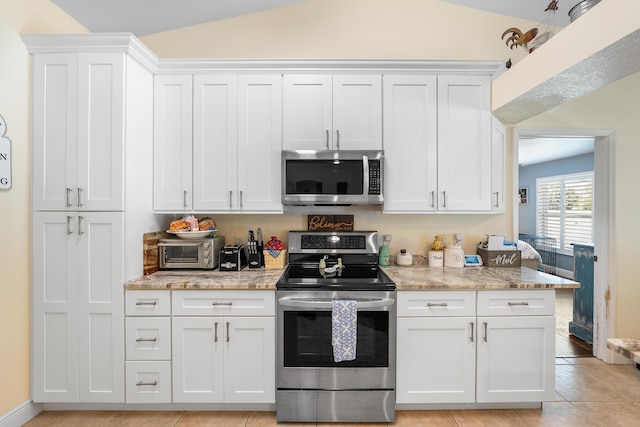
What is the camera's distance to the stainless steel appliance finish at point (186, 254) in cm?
264

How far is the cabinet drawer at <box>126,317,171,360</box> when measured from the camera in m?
2.31

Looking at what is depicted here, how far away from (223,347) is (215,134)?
5.16ft

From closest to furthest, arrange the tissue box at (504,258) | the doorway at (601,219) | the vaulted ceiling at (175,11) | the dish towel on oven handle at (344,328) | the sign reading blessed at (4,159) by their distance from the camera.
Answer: the sign reading blessed at (4,159) < the dish towel on oven handle at (344,328) < the vaulted ceiling at (175,11) < the tissue box at (504,258) < the doorway at (601,219)

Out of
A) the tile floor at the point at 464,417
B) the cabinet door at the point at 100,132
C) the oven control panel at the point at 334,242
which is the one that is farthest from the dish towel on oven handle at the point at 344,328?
the cabinet door at the point at 100,132

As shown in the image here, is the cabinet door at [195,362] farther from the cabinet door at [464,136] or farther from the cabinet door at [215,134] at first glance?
the cabinet door at [464,136]

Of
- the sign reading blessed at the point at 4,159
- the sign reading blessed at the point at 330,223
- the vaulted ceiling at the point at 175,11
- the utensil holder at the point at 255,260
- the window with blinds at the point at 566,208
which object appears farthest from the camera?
the window with blinds at the point at 566,208

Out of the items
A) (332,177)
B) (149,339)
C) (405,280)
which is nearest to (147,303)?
(149,339)

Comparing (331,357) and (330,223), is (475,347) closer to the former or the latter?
(331,357)

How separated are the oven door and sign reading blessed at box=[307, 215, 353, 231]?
2.71 feet

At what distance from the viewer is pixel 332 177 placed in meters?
2.63

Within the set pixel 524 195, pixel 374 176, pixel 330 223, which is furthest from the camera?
pixel 524 195

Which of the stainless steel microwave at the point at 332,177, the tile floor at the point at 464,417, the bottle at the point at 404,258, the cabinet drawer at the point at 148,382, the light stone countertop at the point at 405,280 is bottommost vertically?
the tile floor at the point at 464,417

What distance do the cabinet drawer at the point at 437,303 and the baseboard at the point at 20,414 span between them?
2587mm

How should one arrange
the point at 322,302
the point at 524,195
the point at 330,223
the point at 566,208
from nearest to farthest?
the point at 322,302 → the point at 330,223 → the point at 566,208 → the point at 524,195
